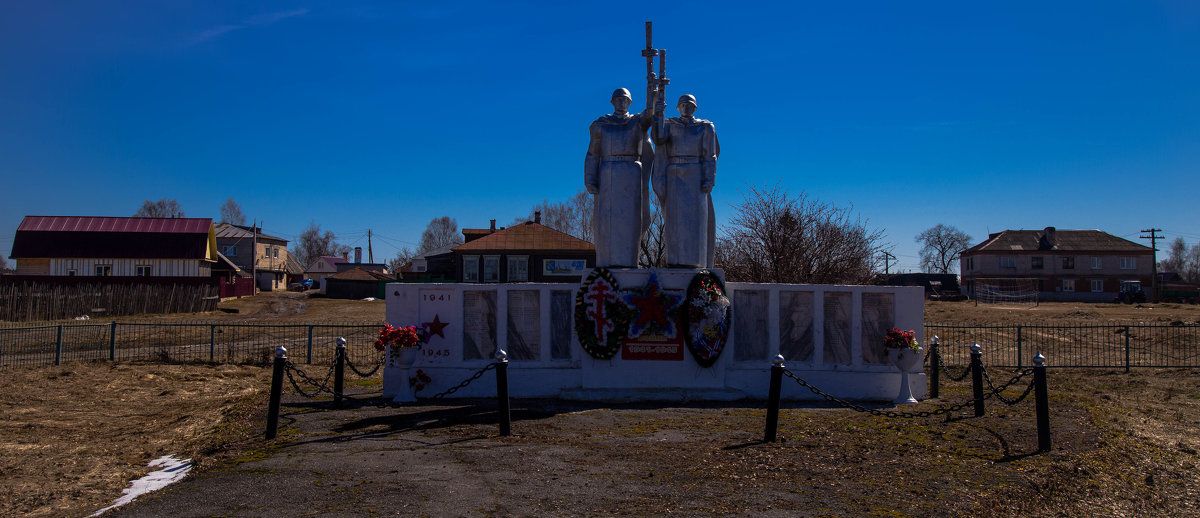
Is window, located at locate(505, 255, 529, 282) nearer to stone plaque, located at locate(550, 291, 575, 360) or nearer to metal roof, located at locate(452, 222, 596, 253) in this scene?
metal roof, located at locate(452, 222, 596, 253)

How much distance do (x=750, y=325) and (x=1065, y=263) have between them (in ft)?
190

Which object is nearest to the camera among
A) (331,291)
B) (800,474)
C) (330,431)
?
(800,474)

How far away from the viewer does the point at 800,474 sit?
19.2 ft

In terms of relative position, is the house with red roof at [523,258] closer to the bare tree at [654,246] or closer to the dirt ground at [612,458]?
the bare tree at [654,246]

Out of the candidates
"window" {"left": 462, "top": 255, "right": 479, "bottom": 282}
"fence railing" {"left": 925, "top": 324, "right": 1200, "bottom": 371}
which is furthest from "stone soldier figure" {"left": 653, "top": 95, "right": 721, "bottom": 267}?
"window" {"left": 462, "top": 255, "right": 479, "bottom": 282}

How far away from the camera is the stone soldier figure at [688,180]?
1058 cm

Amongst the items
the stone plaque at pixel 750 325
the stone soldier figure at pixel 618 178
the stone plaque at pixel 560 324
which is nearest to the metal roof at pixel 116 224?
the stone plaque at pixel 560 324

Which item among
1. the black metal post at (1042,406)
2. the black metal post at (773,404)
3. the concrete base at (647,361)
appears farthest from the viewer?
the concrete base at (647,361)

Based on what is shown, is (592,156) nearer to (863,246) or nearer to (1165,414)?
(1165,414)

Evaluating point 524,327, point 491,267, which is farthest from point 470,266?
point 524,327

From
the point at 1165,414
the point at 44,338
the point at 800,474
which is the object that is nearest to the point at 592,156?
the point at 800,474

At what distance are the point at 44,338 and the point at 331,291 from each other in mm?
26033

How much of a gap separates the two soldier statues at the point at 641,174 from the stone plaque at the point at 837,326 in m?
2.07

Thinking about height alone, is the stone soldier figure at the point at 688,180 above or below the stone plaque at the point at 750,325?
above
